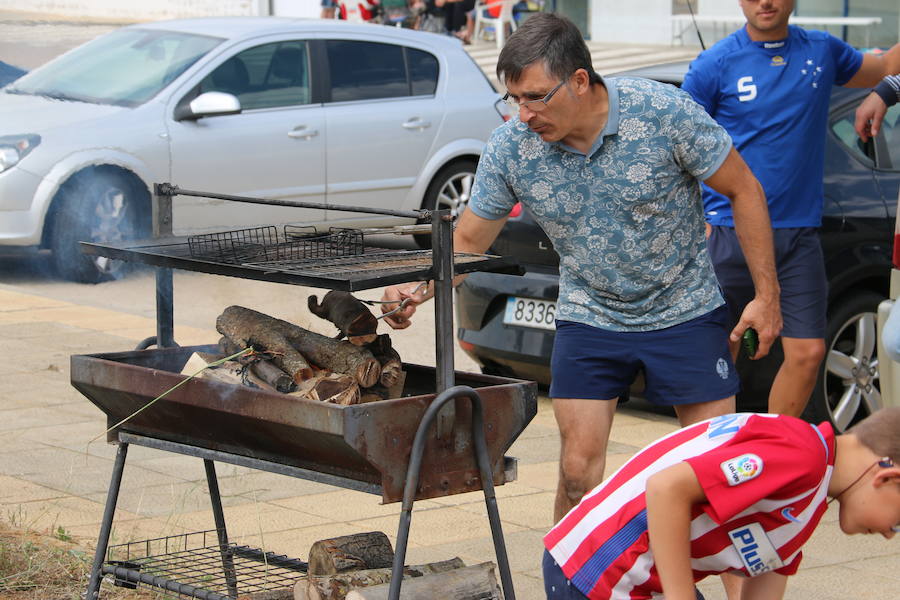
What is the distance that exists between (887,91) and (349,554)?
9.92ft

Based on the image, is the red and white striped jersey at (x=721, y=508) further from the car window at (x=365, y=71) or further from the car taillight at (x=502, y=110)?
the car taillight at (x=502, y=110)

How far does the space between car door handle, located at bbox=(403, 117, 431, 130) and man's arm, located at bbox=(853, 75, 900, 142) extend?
20.0 ft

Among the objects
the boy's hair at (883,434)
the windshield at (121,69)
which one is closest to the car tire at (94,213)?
the windshield at (121,69)

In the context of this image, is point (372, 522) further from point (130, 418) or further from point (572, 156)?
point (572, 156)

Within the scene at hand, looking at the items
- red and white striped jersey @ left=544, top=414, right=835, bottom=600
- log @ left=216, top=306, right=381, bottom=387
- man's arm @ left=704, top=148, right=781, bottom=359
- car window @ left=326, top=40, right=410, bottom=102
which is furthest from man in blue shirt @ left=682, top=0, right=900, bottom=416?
car window @ left=326, top=40, right=410, bottom=102

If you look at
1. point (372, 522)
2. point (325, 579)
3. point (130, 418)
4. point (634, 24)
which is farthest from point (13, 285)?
point (634, 24)

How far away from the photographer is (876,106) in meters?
5.63

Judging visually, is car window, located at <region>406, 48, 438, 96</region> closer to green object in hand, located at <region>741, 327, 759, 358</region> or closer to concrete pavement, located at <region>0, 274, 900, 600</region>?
concrete pavement, located at <region>0, 274, 900, 600</region>

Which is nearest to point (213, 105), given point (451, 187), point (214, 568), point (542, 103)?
point (451, 187)

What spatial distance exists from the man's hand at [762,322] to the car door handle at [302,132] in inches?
273

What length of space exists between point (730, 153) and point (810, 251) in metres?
1.37

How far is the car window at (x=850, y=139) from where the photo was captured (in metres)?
6.68

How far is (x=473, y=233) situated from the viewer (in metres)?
4.44

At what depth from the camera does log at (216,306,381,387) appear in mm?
4020
